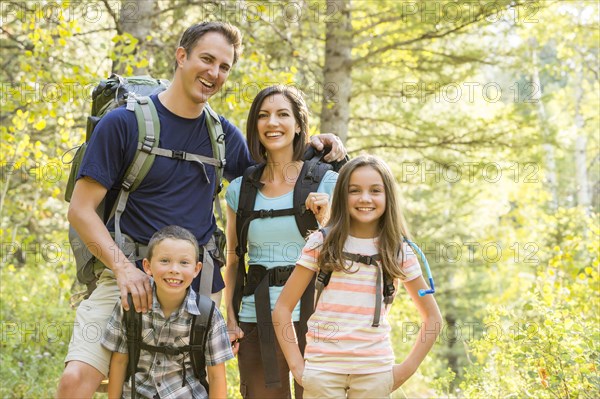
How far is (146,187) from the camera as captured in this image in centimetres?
350

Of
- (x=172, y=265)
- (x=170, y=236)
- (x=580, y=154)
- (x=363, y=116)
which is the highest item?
(x=580, y=154)

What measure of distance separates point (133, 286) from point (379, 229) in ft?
4.03

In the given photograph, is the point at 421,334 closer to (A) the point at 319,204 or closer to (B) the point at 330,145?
(A) the point at 319,204

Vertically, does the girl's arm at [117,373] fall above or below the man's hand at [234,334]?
below

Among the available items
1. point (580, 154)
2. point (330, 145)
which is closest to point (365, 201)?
point (330, 145)

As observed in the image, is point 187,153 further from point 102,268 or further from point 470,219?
point 470,219

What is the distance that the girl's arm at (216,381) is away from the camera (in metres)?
3.37

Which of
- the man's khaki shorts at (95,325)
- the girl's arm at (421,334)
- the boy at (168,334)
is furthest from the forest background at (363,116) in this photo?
the man's khaki shorts at (95,325)

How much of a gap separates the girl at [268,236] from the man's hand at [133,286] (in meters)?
0.62

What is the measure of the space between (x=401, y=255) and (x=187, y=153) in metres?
1.23

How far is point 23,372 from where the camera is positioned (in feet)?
22.1

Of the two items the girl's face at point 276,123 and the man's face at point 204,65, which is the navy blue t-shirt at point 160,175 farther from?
the girl's face at point 276,123

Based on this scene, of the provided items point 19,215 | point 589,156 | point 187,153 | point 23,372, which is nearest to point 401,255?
point 187,153

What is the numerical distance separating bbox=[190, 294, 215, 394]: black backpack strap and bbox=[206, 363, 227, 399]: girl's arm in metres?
0.06
